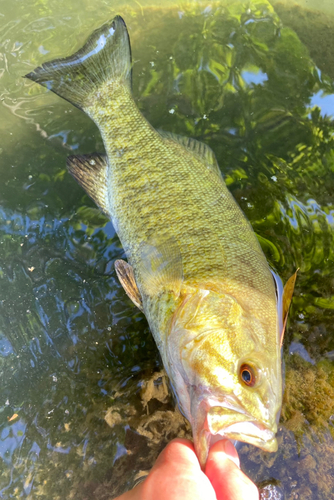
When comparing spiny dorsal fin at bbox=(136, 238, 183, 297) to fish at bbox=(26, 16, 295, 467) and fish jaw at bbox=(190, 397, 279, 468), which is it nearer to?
fish at bbox=(26, 16, 295, 467)

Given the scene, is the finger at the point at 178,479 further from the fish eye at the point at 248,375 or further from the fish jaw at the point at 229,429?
the fish eye at the point at 248,375

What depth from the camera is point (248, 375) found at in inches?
67.3

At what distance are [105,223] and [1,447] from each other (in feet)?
6.16

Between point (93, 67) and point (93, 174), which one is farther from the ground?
point (93, 67)

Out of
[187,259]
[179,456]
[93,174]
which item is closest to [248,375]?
[179,456]

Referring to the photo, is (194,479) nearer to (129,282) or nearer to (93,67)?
(129,282)

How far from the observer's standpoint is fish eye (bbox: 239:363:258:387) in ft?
5.53

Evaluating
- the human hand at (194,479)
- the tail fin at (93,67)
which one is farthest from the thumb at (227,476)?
the tail fin at (93,67)

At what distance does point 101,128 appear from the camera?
2797 mm

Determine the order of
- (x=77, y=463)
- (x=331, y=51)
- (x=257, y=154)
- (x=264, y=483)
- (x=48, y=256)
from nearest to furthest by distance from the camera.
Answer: (x=264, y=483) → (x=77, y=463) → (x=48, y=256) → (x=257, y=154) → (x=331, y=51)

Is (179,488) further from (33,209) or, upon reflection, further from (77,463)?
(33,209)

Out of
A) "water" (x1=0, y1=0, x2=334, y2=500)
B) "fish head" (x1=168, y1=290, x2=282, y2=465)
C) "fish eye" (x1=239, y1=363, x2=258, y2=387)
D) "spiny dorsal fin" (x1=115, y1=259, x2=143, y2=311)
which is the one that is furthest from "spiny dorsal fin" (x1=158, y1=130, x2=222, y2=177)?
"fish eye" (x1=239, y1=363, x2=258, y2=387)

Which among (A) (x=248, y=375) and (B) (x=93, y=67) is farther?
(B) (x=93, y=67)

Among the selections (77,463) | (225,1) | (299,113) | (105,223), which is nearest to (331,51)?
(299,113)
